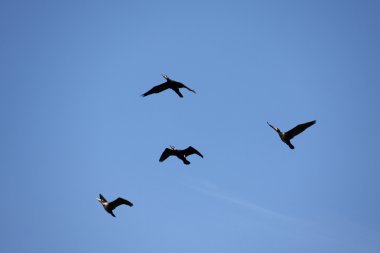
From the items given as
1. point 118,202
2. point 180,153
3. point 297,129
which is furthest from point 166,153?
point 297,129

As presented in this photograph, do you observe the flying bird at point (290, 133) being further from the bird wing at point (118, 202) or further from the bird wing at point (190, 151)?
the bird wing at point (118, 202)

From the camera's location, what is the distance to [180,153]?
40.4m

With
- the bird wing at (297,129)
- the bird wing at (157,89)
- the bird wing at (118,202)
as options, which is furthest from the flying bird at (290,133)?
the bird wing at (118,202)

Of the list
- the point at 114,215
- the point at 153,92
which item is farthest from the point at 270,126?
the point at 114,215

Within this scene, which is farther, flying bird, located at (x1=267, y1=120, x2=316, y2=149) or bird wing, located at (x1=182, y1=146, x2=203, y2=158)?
bird wing, located at (x1=182, y1=146, x2=203, y2=158)

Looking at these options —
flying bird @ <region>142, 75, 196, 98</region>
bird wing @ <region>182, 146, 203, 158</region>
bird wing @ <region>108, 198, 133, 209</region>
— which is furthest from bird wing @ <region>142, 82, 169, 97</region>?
bird wing @ <region>108, 198, 133, 209</region>

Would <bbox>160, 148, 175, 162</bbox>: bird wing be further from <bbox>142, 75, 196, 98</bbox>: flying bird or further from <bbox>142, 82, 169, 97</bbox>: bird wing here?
<bbox>142, 82, 169, 97</bbox>: bird wing

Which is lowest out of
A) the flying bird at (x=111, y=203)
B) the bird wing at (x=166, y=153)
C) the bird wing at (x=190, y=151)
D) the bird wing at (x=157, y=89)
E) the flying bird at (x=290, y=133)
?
the flying bird at (x=111, y=203)

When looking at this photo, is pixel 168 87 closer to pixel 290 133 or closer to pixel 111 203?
pixel 111 203

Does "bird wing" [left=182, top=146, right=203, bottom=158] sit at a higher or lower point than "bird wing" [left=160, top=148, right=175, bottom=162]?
higher

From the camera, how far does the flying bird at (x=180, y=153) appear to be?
4012cm

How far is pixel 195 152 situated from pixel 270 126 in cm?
581

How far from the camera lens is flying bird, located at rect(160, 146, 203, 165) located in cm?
4012

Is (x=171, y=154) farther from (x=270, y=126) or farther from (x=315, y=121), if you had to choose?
(x=315, y=121)
